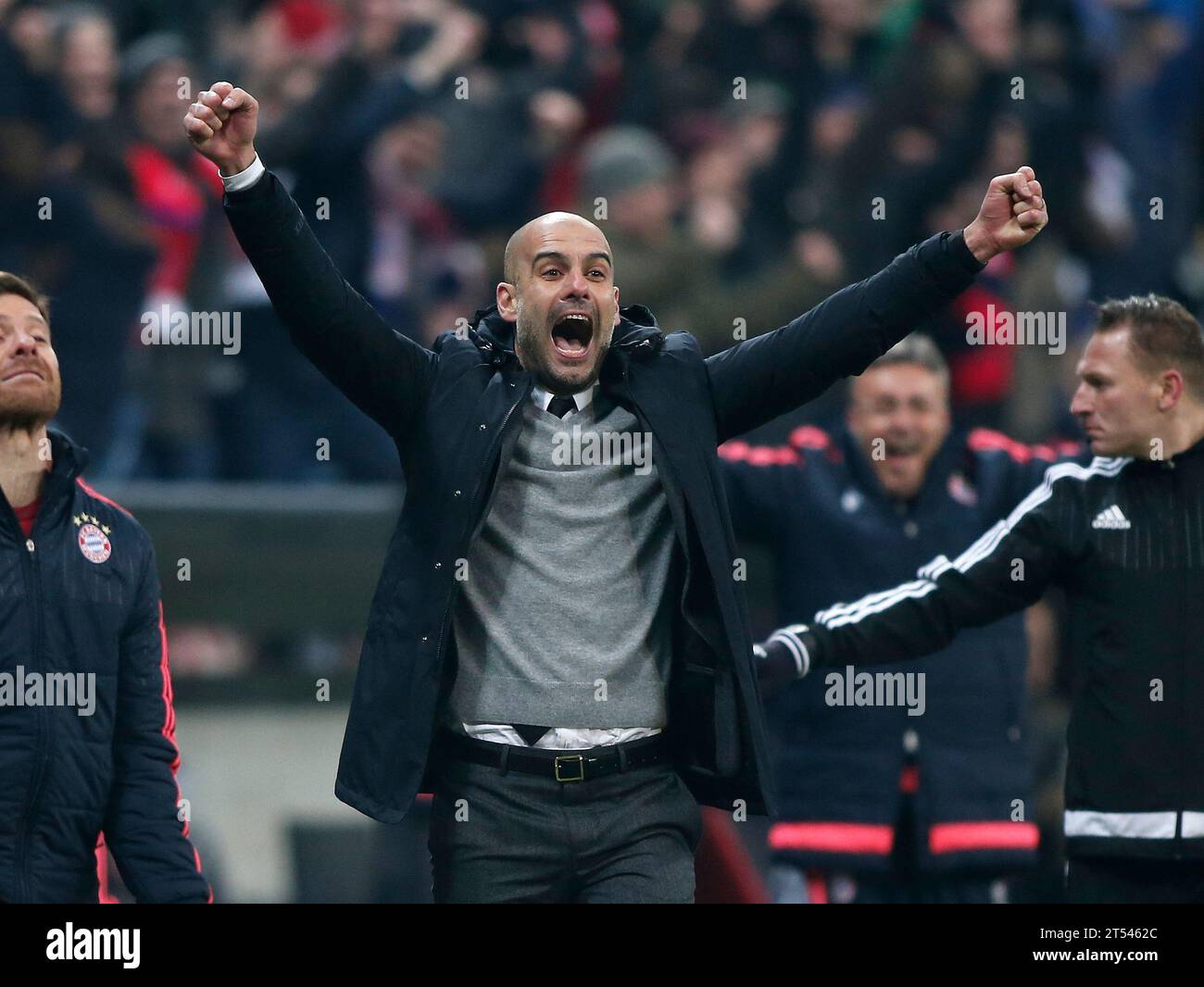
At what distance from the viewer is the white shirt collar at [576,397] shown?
4516mm

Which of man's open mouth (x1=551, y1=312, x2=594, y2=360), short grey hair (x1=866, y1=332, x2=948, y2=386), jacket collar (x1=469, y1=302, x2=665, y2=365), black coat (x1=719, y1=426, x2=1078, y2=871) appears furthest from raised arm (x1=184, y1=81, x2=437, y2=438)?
short grey hair (x1=866, y1=332, x2=948, y2=386)

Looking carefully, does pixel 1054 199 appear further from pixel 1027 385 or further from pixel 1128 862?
pixel 1128 862

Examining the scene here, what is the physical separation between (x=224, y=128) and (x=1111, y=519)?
2299 millimetres

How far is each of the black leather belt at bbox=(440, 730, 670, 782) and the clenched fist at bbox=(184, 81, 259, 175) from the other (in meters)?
1.25

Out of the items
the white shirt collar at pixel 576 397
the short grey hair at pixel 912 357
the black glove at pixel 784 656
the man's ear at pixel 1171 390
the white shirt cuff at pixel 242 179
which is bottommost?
the black glove at pixel 784 656

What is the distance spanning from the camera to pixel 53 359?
4672 mm

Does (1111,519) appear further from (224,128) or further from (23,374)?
(23,374)

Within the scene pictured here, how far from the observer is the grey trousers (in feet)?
14.1

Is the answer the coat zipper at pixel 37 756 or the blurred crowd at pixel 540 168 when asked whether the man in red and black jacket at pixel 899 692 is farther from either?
the coat zipper at pixel 37 756

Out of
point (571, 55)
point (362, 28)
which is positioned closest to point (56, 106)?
point (362, 28)

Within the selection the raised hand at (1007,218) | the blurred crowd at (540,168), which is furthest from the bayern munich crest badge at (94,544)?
the blurred crowd at (540,168)

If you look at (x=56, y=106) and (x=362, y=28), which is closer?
(x=56, y=106)

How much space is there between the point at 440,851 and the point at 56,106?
494 cm

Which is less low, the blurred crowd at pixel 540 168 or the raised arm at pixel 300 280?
the blurred crowd at pixel 540 168
